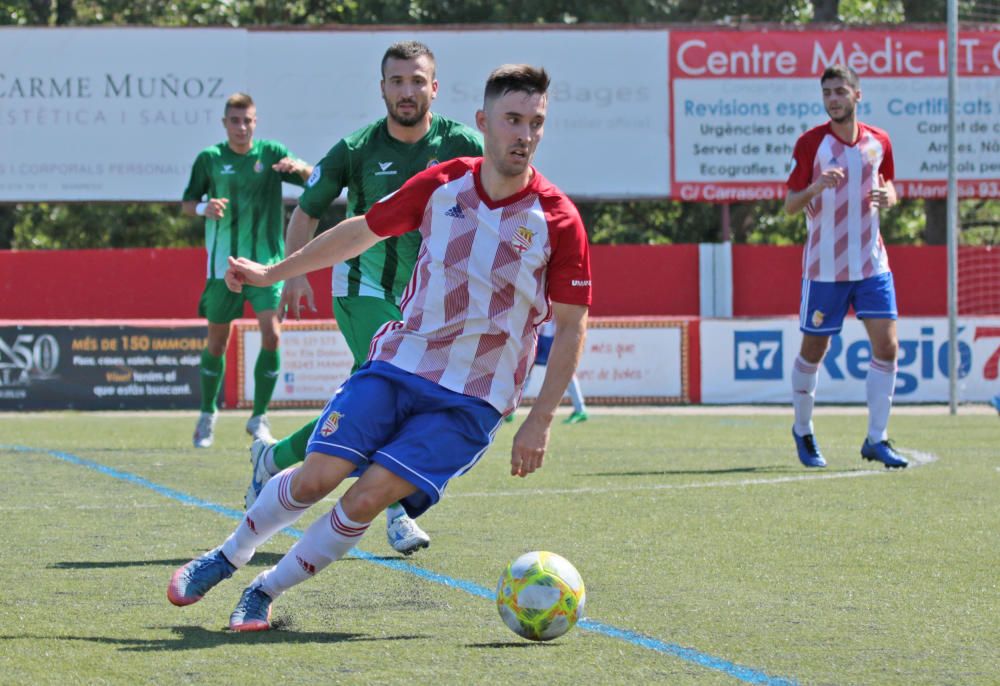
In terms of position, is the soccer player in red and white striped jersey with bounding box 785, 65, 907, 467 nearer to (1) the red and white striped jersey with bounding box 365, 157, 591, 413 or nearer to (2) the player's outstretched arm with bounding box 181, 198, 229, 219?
(2) the player's outstretched arm with bounding box 181, 198, 229, 219

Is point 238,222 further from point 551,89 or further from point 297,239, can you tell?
point 551,89

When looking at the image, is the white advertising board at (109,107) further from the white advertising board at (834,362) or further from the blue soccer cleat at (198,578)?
the blue soccer cleat at (198,578)

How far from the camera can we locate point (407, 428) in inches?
198

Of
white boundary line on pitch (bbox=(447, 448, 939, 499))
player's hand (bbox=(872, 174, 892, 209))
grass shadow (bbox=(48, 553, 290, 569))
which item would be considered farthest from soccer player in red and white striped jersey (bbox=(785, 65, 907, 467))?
grass shadow (bbox=(48, 553, 290, 569))

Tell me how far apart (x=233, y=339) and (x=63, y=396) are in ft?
6.03

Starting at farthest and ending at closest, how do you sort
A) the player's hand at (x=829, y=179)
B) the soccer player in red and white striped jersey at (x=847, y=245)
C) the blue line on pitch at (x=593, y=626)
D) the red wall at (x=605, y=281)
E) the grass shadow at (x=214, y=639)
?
1. the red wall at (x=605, y=281)
2. the soccer player in red and white striped jersey at (x=847, y=245)
3. the player's hand at (x=829, y=179)
4. the grass shadow at (x=214, y=639)
5. the blue line on pitch at (x=593, y=626)

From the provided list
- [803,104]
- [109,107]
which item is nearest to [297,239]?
[109,107]

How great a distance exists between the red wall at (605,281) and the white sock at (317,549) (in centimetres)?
1597

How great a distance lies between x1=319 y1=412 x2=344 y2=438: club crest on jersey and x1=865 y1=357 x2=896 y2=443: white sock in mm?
5715

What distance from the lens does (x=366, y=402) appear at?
16.4ft

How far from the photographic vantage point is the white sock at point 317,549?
4980 mm

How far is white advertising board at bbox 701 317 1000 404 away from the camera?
59.8 feet

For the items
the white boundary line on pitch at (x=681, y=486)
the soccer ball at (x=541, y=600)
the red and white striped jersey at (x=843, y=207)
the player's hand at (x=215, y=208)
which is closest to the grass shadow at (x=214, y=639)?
the soccer ball at (x=541, y=600)

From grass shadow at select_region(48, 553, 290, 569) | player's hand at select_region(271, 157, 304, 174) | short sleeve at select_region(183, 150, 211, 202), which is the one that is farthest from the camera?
short sleeve at select_region(183, 150, 211, 202)
